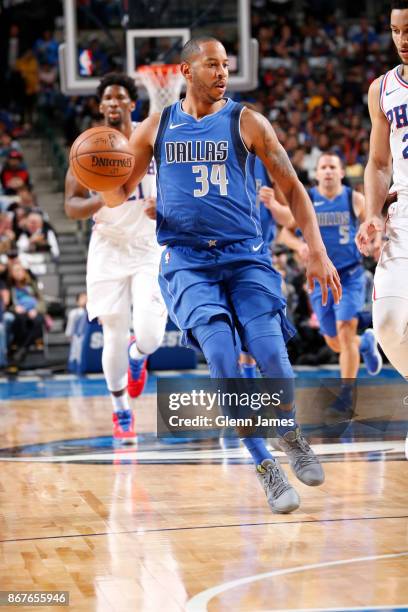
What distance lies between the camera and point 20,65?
21938 mm

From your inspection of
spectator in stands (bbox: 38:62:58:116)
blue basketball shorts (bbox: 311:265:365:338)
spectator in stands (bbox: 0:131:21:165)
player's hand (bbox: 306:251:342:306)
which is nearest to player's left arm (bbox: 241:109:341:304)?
player's hand (bbox: 306:251:342:306)

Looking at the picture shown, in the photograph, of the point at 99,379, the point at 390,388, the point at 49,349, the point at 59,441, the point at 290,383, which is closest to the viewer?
the point at 290,383

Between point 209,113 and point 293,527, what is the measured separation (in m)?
2.09

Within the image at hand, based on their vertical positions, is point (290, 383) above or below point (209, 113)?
below

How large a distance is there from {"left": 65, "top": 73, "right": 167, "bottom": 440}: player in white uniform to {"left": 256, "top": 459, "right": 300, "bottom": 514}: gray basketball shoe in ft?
8.19

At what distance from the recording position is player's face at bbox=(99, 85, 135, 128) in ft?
24.8

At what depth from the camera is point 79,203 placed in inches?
266

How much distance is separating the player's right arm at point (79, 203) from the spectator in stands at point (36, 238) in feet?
29.9

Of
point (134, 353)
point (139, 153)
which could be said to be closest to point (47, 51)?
point (134, 353)

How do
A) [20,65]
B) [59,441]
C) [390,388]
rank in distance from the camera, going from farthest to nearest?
1. [20,65]
2. [390,388]
3. [59,441]

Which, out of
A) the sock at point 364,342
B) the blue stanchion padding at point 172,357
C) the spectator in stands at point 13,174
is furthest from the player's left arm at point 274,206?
the spectator in stands at point 13,174

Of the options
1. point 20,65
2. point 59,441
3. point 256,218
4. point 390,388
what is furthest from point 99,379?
point 20,65

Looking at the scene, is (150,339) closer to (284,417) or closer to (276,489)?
(284,417)

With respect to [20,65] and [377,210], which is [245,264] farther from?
[20,65]
